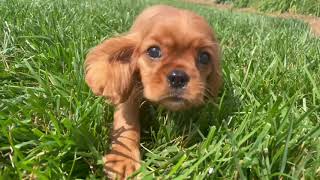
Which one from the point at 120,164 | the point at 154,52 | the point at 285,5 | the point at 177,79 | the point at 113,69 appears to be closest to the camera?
the point at 120,164

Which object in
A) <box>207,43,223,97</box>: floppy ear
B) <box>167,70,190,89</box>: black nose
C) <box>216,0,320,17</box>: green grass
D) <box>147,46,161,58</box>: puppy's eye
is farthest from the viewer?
<box>216,0,320,17</box>: green grass

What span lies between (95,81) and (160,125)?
397 mm

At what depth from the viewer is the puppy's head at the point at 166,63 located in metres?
2.17

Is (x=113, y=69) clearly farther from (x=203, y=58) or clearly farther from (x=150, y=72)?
(x=203, y=58)

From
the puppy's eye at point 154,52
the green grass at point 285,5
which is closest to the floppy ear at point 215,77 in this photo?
the puppy's eye at point 154,52

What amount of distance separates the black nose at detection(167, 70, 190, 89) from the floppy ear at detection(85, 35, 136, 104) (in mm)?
346

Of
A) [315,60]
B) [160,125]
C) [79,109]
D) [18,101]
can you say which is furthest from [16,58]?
[315,60]

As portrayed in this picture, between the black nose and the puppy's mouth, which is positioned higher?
the black nose

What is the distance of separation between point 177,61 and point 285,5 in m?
12.6

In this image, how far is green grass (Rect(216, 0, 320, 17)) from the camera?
43.1 ft

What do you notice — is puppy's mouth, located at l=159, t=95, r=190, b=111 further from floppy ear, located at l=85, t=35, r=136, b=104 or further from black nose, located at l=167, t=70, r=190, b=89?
floppy ear, located at l=85, t=35, r=136, b=104

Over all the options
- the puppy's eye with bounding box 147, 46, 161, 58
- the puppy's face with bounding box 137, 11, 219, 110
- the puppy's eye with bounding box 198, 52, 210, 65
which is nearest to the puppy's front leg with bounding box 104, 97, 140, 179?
the puppy's face with bounding box 137, 11, 219, 110

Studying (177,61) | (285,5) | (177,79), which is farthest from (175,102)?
(285,5)

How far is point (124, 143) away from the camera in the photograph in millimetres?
2129
